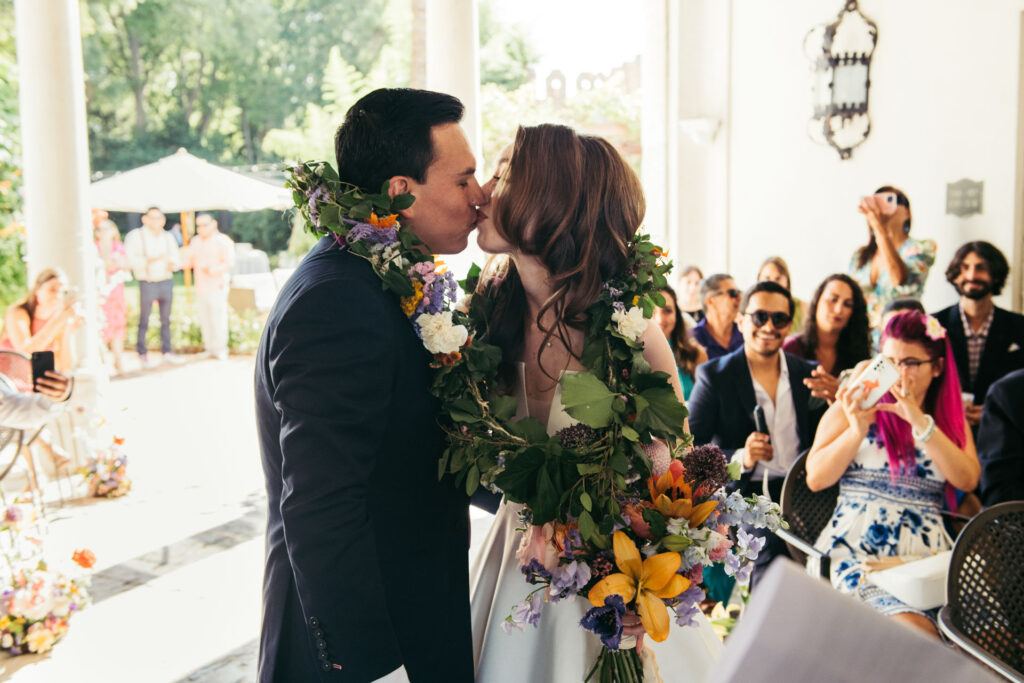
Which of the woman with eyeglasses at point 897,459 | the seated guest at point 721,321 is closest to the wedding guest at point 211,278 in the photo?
the seated guest at point 721,321

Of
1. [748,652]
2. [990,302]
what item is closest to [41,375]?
[748,652]

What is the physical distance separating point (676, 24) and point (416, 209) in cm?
907

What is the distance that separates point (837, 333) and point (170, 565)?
4.21 m

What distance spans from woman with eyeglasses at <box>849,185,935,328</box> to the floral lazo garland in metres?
5.09

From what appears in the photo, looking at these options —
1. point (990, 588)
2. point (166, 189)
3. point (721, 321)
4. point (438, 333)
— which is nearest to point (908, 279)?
point (721, 321)

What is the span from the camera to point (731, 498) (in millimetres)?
2070

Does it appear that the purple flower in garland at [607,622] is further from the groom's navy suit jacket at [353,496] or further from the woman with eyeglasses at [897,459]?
the woman with eyeglasses at [897,459]

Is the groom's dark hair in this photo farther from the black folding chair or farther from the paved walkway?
the paved walkway

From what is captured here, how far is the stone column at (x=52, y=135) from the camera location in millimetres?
6766

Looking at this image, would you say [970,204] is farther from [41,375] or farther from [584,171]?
[41,375]

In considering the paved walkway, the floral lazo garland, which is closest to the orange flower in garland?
the floral lazo garland

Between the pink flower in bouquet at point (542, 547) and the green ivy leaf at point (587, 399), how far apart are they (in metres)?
0.25

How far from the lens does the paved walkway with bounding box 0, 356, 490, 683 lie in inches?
167

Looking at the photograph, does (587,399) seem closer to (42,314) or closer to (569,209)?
(569,209)
